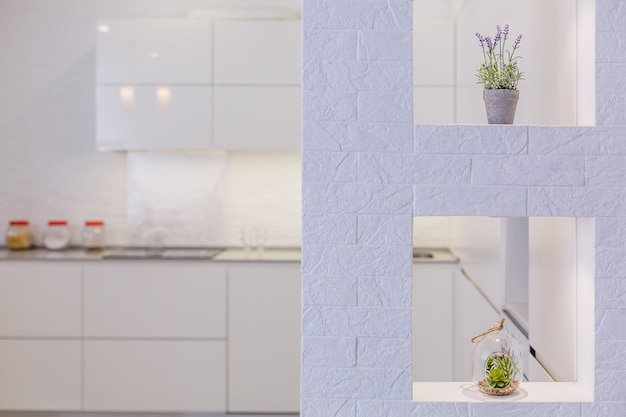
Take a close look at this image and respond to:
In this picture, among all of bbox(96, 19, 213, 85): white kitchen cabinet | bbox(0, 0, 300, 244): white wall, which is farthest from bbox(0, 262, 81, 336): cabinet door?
bbox(96, 19, 213, 85): white kitchen cabinet

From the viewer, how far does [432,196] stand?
4.69ft

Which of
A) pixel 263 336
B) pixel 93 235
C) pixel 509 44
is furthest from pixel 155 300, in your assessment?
pixel 509 44

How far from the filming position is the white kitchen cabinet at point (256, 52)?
3.90m

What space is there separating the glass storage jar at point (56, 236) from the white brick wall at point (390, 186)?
3.09 metres

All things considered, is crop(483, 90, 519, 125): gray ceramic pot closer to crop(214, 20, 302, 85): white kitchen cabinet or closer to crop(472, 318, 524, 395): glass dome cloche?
crop(472, 318, 524, 395): glass dome cloche

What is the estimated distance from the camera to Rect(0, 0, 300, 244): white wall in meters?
4.27

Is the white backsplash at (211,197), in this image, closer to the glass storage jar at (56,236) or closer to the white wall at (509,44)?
the glass storage jar at (56,236)

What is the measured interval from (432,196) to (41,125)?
3488mm

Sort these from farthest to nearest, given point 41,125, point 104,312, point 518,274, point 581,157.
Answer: point 41,125, point 104,312, point 518,274, point 581,157

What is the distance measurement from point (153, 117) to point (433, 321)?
1.93 m

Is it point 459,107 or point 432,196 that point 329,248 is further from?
point 459,107

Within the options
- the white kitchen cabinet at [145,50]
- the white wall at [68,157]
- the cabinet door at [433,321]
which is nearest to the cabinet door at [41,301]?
the white wall at [68,157]

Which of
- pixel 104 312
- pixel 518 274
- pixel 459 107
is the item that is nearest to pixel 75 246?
pixel 104 312

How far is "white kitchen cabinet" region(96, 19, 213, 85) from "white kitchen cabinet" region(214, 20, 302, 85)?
0.14 m
